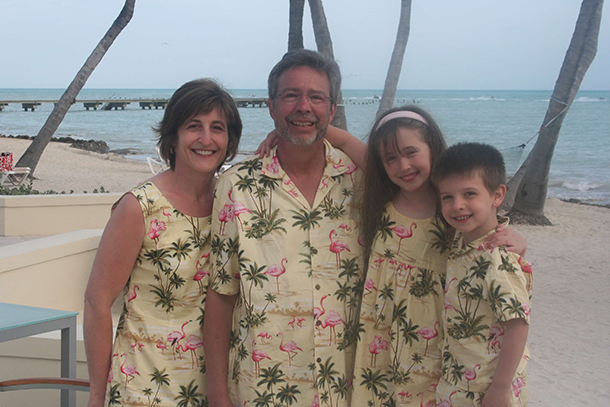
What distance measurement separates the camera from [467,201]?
203 cm

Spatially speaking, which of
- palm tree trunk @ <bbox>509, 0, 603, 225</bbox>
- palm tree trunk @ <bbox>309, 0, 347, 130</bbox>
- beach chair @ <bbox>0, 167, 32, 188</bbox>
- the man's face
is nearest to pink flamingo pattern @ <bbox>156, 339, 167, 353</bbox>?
the man's face

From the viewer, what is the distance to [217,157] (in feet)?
7.48

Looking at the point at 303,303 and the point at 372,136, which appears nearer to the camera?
the point at 303,303

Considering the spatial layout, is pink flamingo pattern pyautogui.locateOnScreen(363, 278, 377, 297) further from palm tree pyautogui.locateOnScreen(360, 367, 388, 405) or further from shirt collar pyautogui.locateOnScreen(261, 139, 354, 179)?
shirt collar pyautogui.locateOnScreen(261, 139, 354, 179)

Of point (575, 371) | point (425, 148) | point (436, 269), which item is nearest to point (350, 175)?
point (425, 148)

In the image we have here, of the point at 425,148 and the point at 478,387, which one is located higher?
the point at 425,148

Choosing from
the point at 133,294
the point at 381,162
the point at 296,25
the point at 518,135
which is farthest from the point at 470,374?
the point at 518,135

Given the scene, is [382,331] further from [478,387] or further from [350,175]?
[350,175]

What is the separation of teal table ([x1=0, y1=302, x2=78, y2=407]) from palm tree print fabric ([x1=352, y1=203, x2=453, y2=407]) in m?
1.39

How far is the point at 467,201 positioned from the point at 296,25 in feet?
28.3

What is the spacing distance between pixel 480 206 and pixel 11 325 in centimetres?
197

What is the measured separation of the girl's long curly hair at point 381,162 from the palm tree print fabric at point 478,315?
1.25 ft

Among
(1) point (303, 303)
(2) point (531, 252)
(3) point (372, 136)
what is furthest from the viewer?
(2) point (531, 252)

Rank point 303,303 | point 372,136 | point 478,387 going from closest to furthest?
point 478,387
point 303,303
point 372,136
